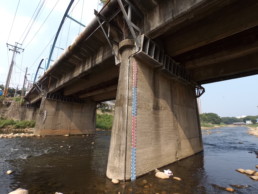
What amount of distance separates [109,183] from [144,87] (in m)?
4.71

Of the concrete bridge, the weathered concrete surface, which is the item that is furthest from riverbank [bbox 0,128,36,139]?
the concrete bridge

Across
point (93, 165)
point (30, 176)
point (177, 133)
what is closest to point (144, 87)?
point (177, 133)

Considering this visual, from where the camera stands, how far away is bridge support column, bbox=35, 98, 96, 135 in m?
21.8

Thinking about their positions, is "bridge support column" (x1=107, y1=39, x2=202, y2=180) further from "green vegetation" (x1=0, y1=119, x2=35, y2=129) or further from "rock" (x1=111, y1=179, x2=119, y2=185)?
"green vegetation" (x1=0, y1=119, x2=35, y2=129)

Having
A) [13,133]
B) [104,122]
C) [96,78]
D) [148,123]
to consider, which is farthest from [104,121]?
[148,123]

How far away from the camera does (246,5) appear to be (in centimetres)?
605

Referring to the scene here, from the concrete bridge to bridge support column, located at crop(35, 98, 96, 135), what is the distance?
1263 centimetres

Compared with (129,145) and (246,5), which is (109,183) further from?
(246,5)

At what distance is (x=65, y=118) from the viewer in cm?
2361

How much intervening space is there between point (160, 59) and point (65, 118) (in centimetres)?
2054

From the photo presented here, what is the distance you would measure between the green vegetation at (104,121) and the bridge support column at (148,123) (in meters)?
30.3

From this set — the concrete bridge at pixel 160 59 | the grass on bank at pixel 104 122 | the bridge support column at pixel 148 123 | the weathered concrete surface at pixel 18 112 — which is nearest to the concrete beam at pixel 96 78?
the concrete bridge at pixel 160 59

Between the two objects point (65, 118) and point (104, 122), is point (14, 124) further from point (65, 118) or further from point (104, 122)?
point (104, 122)

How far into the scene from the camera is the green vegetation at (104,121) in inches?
1523
